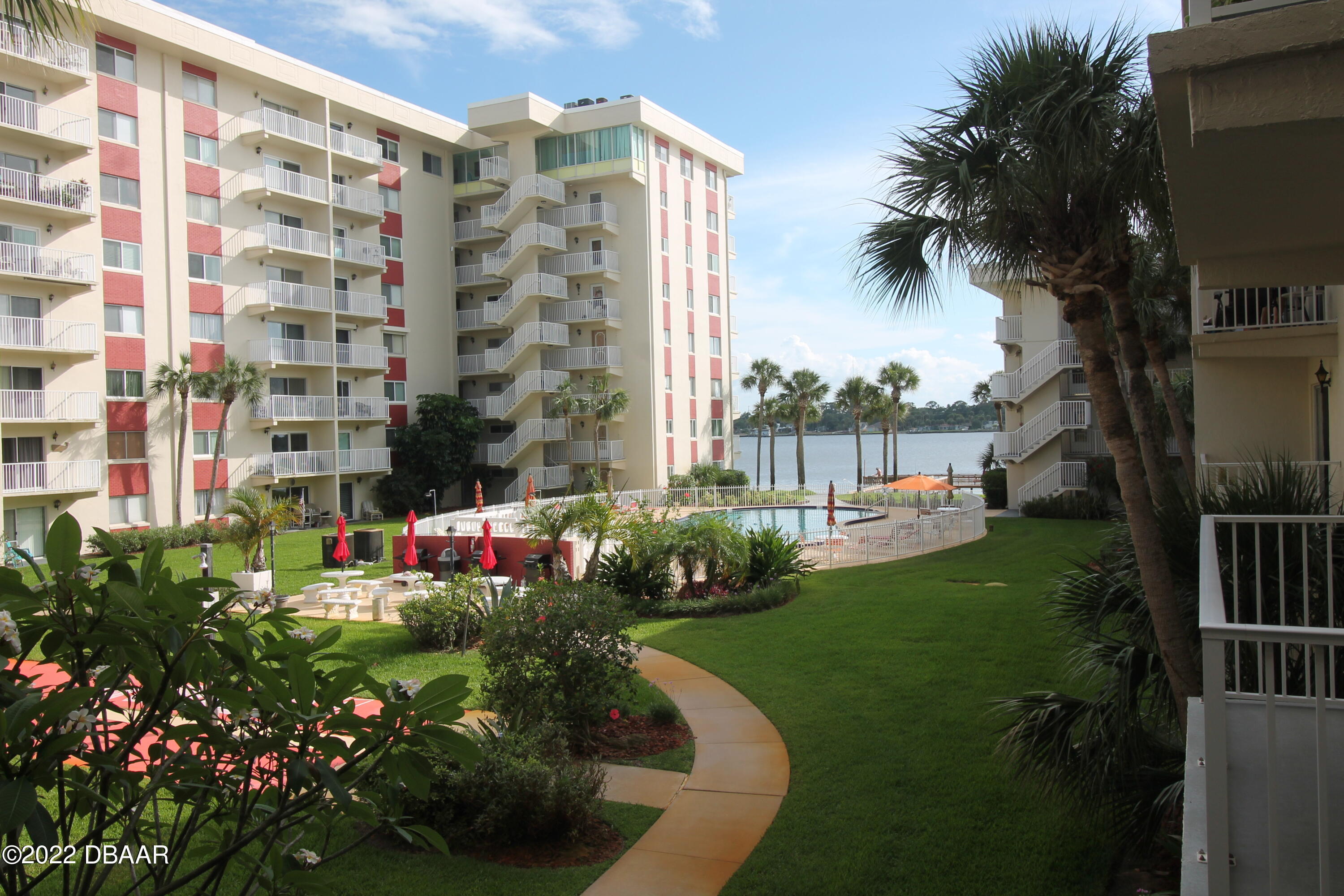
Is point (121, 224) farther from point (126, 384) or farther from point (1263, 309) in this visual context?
point (1263, 309)

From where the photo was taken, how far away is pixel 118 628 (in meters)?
2.58

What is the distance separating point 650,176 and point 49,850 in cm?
4538

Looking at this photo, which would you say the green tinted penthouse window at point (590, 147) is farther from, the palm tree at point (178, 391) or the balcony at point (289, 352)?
the palm tree at point (178, 391)

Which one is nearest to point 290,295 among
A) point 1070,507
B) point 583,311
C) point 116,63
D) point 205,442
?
point 205,442

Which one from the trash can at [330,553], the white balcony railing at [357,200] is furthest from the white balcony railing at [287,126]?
the trash can at [330,553]

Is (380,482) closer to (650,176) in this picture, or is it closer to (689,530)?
(650,176)

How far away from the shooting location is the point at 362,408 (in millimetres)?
39781

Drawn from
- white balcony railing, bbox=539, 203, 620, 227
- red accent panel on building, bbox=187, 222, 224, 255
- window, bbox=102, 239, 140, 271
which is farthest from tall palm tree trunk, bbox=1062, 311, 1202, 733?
white balcony railing, bbox=539, 203, 620, 227

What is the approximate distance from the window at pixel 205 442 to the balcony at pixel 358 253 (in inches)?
381

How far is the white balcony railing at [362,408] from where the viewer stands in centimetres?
3894

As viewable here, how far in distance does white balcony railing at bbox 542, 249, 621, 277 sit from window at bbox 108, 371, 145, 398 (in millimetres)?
19245

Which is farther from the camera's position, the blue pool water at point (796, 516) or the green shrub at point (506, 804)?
the blue pool water at point (796, 516)

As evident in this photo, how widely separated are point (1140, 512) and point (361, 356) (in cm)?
3762

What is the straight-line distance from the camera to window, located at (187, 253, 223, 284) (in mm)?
33688
